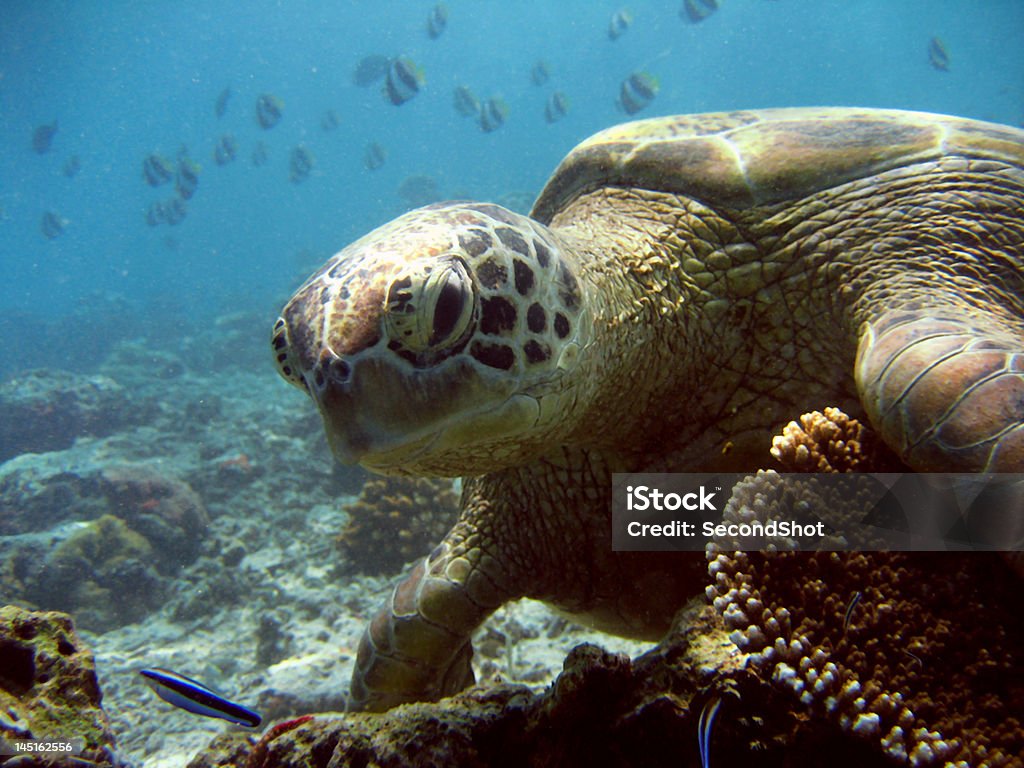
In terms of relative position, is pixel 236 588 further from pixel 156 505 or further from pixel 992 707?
pixel 992 707

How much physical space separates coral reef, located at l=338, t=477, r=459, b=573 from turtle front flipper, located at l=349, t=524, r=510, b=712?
8.38ft

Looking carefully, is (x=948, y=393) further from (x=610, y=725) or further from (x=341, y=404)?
(x=341, y=404)

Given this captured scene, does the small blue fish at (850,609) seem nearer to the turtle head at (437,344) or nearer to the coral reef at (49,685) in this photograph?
the turtle head at (437,344)

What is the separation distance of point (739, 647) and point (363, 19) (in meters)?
94.3

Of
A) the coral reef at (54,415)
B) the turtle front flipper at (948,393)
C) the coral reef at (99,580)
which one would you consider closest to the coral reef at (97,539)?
the coral reef at (99,580)

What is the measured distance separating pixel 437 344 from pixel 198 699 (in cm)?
151

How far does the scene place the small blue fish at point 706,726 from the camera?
3.43 feet

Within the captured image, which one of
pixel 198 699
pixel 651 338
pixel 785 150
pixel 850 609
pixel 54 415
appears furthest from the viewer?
pixel 54 415

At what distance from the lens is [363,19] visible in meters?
77.4

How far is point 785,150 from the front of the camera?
88.5 inches

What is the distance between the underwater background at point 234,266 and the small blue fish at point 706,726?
229 cm

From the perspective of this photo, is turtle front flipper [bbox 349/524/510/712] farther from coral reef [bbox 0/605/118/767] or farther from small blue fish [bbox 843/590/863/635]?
small blue fish [bbox 843/590/863/635]
